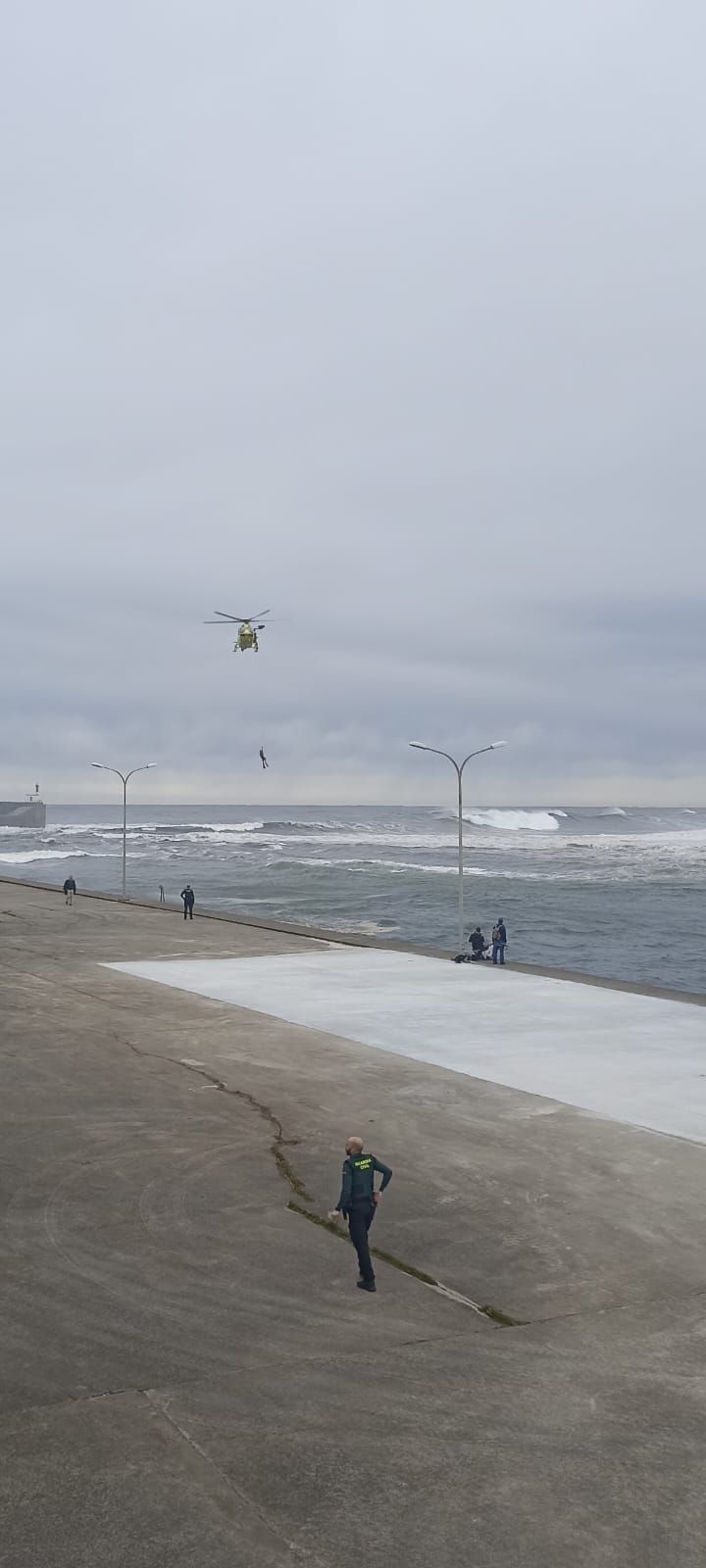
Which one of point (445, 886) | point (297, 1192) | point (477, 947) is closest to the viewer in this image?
point (297, 1192)

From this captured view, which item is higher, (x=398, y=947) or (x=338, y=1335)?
(x=398, y=947)

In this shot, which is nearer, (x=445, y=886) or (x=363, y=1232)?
(x=363, y=1232)

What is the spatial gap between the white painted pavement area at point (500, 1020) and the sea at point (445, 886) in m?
11.3

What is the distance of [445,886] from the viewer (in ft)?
313

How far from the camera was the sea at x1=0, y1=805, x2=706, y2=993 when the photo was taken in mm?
57969

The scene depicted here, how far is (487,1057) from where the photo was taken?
21531 millimetres

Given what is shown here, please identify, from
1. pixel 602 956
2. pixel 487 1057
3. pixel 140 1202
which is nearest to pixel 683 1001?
pixel 487 1057

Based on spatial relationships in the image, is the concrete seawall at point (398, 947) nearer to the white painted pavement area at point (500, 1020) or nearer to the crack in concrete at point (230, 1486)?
the white painted pavement area at point (500, 1020)

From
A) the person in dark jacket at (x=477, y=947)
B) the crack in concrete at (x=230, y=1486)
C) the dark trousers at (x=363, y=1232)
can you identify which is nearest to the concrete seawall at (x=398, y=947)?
the person in dark jacket at (x=477, y=947)

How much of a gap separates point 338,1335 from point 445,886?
283 ft

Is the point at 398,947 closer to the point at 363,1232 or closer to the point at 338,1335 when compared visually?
the point at 363,1232

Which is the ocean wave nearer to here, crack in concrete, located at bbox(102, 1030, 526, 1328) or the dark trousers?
crack in concrete, located at bbox(102, 1030, 526, 1328)

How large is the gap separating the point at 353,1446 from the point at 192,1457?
1.12 metres

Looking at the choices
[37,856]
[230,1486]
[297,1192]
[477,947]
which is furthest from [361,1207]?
[37,856]
